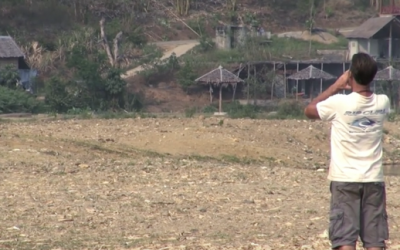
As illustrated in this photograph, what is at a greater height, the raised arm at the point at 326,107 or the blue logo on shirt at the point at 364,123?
the raised arm at the point at 326,107

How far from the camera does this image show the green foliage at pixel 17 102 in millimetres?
32781

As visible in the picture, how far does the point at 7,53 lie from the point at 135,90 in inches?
212

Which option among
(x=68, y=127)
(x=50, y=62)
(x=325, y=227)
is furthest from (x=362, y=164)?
(x=50, y=62)

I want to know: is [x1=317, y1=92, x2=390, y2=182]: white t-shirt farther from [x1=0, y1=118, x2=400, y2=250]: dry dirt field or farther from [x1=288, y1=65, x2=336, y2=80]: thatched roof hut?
[x1=288, y1=65, x2=336, y2=80]: thatched roof hut

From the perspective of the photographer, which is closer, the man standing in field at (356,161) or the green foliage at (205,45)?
the man standing in field at (356,161)

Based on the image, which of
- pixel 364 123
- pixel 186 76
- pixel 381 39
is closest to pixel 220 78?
pixel 186 76

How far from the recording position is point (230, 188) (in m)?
14.7

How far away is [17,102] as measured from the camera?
33.1 meters

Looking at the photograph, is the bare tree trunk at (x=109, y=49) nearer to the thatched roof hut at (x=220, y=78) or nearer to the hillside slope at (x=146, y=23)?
the hillside slope at (x=146, y=23)

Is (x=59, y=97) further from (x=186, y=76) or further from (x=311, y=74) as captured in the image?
(x=311, y=74)

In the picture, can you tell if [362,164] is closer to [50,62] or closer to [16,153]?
[16,153]

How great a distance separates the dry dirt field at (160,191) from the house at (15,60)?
1164 cm

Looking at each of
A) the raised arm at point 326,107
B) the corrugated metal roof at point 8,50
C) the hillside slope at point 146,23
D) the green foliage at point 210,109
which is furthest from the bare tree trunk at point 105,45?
the raised arm at point 326,107

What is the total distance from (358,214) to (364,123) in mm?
566
